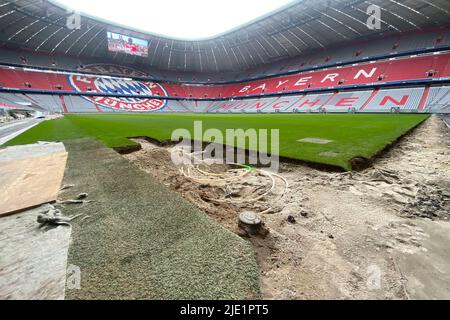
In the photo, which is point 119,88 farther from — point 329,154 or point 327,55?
point 329,154

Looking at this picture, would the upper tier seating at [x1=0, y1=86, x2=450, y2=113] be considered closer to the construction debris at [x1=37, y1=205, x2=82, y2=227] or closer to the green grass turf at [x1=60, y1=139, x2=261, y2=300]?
the green grass turf at [x1=60, y1=139, x2=261, y2=300]

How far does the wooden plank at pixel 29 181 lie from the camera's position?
10.0 feet

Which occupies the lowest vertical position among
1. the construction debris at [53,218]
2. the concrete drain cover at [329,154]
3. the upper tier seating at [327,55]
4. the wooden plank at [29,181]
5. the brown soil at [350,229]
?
the brown soil at [350,229]

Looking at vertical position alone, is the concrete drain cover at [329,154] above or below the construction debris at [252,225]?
above

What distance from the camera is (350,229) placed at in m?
2.94

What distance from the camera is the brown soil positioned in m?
1.99

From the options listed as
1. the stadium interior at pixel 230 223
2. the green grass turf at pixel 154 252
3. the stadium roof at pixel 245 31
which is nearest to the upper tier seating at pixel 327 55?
the stadium roof at pixel 245 31

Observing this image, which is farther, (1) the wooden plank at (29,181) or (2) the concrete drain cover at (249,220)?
(1) the wooden plank at (29,181)

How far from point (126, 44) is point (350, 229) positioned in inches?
2233

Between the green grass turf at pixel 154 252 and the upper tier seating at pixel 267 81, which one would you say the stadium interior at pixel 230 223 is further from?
the upper tier seating at pixel 267 81

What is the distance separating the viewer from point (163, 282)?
5.40 feet

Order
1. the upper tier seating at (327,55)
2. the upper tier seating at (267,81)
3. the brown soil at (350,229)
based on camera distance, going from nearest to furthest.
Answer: the brown soil at (350,229) → the upper tier seating at (267,81) → the upper tier seating at (327,55)

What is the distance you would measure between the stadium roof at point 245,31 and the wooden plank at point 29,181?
129 ft
